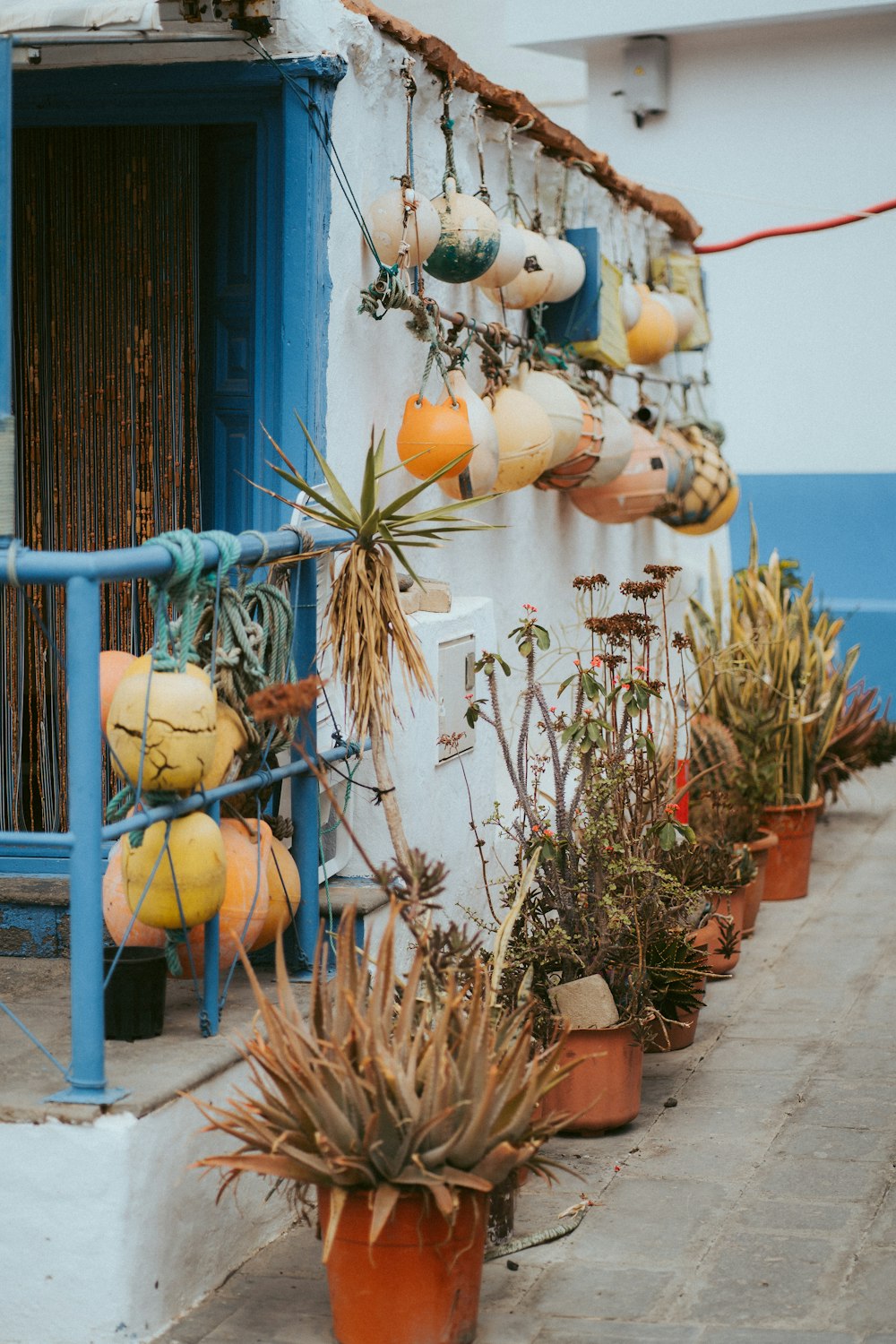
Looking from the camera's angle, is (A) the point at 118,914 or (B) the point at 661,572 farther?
(B) the point at 661,572

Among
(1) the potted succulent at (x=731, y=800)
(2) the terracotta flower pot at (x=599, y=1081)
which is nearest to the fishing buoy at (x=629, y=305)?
(1) the potted succulent at (x=731, y=800)

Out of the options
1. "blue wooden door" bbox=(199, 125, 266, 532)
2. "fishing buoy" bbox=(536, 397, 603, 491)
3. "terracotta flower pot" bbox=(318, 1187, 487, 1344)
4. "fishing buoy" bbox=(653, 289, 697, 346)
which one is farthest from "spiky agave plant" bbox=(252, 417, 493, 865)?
"fishing buoy" bbox=(653, 289, 697, 346)

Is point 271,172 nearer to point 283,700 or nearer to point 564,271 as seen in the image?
point 564,271

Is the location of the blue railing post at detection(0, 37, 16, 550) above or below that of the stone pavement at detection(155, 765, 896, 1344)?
above

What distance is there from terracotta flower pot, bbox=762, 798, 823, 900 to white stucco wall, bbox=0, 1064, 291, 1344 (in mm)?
4261

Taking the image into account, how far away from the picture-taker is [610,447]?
6754mm

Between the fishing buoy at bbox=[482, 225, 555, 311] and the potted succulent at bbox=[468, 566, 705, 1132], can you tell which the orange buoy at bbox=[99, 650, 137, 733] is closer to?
the potted succulent at bbox=[468, 566, 705, 1132]

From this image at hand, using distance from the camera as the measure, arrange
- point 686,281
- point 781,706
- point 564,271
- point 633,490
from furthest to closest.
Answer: point 686,281 < point 781,706 < point 633,490 < point 564,271

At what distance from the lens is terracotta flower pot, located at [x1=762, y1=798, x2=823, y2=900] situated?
7.25m

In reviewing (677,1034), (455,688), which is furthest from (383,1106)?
(677,1034)

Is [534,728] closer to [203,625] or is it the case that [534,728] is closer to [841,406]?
[203,625]

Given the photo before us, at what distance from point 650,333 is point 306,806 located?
13.2 ft

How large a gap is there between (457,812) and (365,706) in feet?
4.60

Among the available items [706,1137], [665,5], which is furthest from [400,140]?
[665,5]
